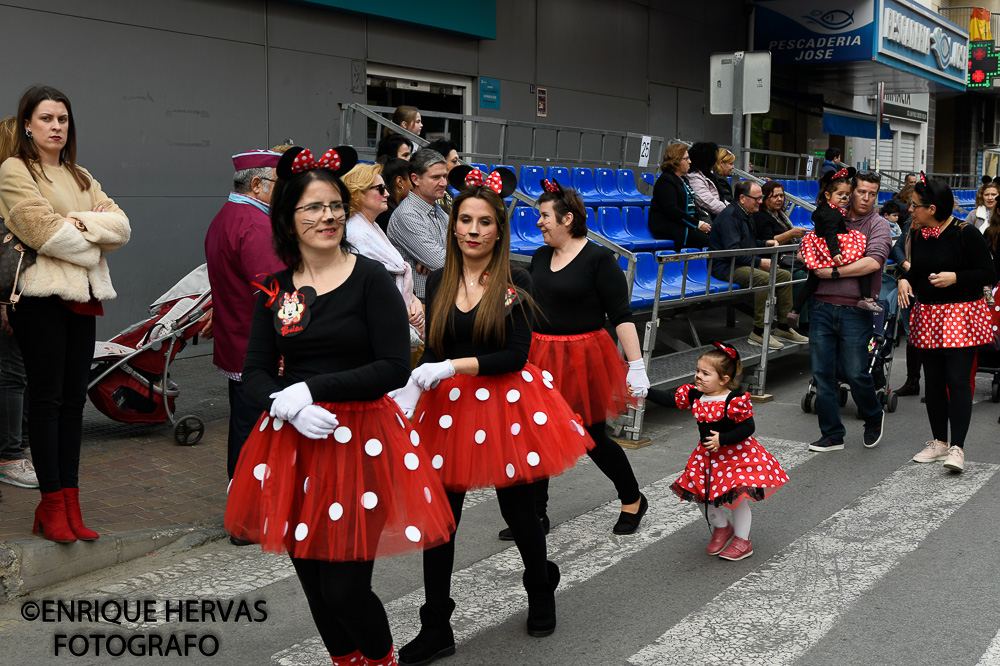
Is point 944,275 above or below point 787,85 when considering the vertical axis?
below

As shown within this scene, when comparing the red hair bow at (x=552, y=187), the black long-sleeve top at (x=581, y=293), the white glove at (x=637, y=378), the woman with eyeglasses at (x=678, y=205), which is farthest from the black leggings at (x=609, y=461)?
the woman with eyeglasses at (x=678, y=205)

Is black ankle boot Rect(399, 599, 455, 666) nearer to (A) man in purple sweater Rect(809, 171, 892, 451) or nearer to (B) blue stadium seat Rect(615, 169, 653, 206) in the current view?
(A) man in purple sweater Rect(809, 171, 892, 451)

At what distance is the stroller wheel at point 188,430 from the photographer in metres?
7.17

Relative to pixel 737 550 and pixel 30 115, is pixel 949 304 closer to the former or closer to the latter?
pixel 737 550

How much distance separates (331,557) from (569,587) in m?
2.02

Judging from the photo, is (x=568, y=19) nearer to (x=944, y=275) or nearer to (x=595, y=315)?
(x=944, y=275)

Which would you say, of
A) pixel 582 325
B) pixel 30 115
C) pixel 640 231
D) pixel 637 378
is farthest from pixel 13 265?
pixel 640 231

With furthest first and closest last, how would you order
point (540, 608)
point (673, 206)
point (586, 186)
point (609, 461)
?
point (586, 186) < point (673, 206) < point (609, 461) < point (540, 608)

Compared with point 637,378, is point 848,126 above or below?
above

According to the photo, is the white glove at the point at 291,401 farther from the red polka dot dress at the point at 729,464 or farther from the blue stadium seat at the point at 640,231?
the blue stadium seat at the point at 640,231

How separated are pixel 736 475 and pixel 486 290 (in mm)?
1940

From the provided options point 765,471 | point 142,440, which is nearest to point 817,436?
point 765,471

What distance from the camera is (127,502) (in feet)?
19.2

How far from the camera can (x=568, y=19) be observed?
51.4ft
